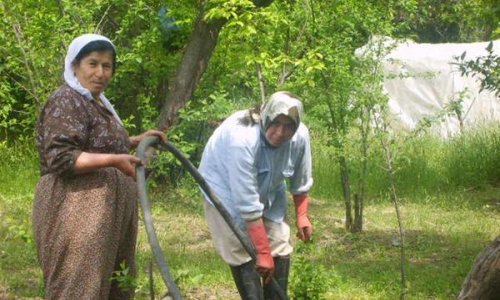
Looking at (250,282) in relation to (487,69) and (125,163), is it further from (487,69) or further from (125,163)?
(487,69)

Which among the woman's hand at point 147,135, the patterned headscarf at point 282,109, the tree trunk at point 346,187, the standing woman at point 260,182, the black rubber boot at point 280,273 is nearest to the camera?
the woman's hand at point 147,135

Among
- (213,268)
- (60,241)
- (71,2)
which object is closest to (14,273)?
(213,268)

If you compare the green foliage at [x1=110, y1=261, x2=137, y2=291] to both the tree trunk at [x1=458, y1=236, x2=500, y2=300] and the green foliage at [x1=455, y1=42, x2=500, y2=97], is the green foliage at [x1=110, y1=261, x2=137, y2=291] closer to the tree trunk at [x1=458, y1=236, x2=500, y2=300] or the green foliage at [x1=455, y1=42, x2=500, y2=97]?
the tree trunk at [x1=458, y1=236, x2=500, y2=300]

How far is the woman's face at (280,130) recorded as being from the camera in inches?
175

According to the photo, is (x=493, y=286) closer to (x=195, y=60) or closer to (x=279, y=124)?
(x=279, y=124)

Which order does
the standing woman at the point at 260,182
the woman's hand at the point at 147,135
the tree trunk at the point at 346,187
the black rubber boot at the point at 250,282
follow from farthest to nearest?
the tree trunk at the point at 346,187 < the black rubber boot at the point at 250,282 < the standing woman at the point at 260,182 < the woman's hand at the point at 147,135

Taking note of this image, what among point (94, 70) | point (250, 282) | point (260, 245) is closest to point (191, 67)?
point (250, 282)

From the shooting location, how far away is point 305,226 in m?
4.93

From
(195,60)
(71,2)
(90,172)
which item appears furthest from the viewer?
(195,60)

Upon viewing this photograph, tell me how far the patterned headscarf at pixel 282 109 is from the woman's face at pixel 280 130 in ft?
0.07

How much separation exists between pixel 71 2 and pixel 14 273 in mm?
2311

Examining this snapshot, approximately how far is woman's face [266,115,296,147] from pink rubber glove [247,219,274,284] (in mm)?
417

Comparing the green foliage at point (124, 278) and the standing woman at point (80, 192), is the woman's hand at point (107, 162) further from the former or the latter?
the green foliage at point (124, 278)

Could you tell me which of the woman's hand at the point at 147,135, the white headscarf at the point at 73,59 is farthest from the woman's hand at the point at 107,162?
the woman's hand at the point at 147,135
